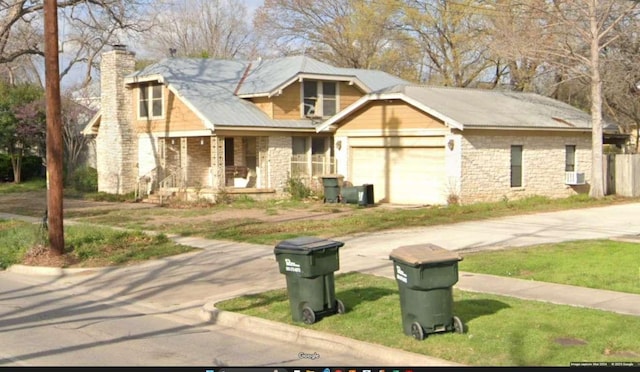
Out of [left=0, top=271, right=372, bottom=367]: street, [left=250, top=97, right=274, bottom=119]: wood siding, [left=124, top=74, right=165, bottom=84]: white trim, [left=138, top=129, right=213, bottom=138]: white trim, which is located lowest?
[left=0, top=271, right=372, bottom=367]: street

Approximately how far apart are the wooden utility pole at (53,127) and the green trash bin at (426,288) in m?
9.99

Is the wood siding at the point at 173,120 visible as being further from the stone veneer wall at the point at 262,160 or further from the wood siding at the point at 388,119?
the wood siding at the point at 388,119

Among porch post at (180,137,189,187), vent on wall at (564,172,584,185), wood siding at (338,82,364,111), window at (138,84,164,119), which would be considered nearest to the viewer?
vent on wall at (564,172,584,185)

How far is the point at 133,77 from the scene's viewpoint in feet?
110

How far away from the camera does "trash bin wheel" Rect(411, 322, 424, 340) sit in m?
8.42

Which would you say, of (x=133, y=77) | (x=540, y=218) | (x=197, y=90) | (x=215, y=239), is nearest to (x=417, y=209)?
(x=540, y=218)

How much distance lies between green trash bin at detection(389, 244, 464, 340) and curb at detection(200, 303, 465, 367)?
498 mm

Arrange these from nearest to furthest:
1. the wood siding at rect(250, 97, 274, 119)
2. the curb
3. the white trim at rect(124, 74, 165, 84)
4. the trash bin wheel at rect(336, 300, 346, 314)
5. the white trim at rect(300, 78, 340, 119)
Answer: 1. the curb
2. the trash bin wheel at rect(336, 300, 346, 314)
3. the wood siding at rect(250, 97, 274, 119)
4. the white trim at rect(124, 74, 165, 84)
5. the white trim at rect(300, 78, 340, 119)

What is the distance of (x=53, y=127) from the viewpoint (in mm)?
16250

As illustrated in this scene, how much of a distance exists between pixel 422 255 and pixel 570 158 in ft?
77.4

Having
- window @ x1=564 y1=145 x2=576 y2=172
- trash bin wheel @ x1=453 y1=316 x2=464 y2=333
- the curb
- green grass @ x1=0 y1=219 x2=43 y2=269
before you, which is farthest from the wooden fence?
trash bin wheel @ x1=453 y1=316 x2=464 y2=333

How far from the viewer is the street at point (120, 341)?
834 cm

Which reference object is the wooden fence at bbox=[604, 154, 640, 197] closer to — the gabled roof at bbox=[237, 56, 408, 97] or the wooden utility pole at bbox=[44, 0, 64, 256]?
the gabled roof at bbox=[237, 56, 408, 97]

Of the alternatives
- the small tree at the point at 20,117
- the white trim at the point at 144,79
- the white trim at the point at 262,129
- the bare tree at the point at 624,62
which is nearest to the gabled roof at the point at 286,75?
the white trim at the point at 262,129
